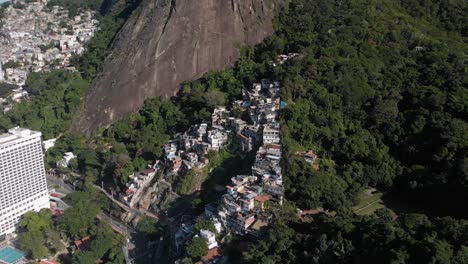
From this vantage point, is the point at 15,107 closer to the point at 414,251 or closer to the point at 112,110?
the point at 112,110

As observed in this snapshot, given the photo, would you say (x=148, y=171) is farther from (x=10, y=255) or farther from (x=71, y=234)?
(x=10, y=255)

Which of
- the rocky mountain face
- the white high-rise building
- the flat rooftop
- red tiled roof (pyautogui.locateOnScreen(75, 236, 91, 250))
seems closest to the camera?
red tiled roof (pyautogui.locateOnScreen(75, 236, 91, 250))

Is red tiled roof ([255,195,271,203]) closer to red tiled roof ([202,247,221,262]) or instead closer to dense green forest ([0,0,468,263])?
dense green forest ([0,0,468,263])

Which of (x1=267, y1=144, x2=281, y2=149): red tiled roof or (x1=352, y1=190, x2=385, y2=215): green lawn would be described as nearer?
(x1=352, y1=190, x2=385, y2=215): green lawn

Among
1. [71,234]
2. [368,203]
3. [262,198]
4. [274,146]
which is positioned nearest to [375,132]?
[368,203]

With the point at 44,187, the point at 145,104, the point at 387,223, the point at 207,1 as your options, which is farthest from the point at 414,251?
the point at 207,1

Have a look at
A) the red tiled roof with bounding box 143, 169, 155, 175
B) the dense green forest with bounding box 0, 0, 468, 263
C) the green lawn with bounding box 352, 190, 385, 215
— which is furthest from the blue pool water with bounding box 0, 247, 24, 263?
the green lawn with bounding box 352, 190, 385, 215

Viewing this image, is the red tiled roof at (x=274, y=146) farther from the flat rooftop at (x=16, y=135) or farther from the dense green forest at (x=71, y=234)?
the flat rooftop at (x=16, y=135)

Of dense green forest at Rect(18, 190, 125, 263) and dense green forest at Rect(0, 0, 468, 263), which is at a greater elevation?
dense green forest at Rect(0, 0, 468, 263)
